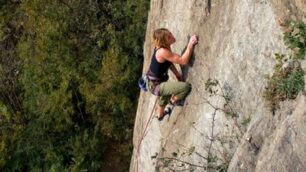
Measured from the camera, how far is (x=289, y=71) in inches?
281

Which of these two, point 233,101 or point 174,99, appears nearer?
point 233,101

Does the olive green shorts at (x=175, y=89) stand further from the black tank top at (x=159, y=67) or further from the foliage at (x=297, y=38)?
the foliage at (x=297, y=38)

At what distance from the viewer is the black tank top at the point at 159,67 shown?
9406mm

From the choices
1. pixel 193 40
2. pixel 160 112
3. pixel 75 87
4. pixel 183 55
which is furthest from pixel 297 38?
pixel 75 87

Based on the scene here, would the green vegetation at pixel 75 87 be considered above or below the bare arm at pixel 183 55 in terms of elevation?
below

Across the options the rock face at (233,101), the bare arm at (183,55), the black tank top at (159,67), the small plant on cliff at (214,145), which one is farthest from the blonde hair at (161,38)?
the small plant on cliff at (214,145)

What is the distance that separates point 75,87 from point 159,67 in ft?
26.3

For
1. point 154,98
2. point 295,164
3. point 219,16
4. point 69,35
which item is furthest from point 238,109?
point 69,35

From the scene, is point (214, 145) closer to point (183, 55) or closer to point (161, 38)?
point (183, 55)

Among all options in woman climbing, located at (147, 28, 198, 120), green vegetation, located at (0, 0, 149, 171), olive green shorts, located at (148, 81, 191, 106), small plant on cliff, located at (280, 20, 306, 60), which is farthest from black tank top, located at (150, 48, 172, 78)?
green vegetation, located at (0, 0, 149, 171)

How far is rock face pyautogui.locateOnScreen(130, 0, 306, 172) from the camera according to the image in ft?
22.1

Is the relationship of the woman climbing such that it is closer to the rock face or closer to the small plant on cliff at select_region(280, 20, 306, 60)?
the rock face

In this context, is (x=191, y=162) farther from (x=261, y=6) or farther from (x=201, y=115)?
(x=261, y=6)

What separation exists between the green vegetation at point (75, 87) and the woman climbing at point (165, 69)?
5.90m
